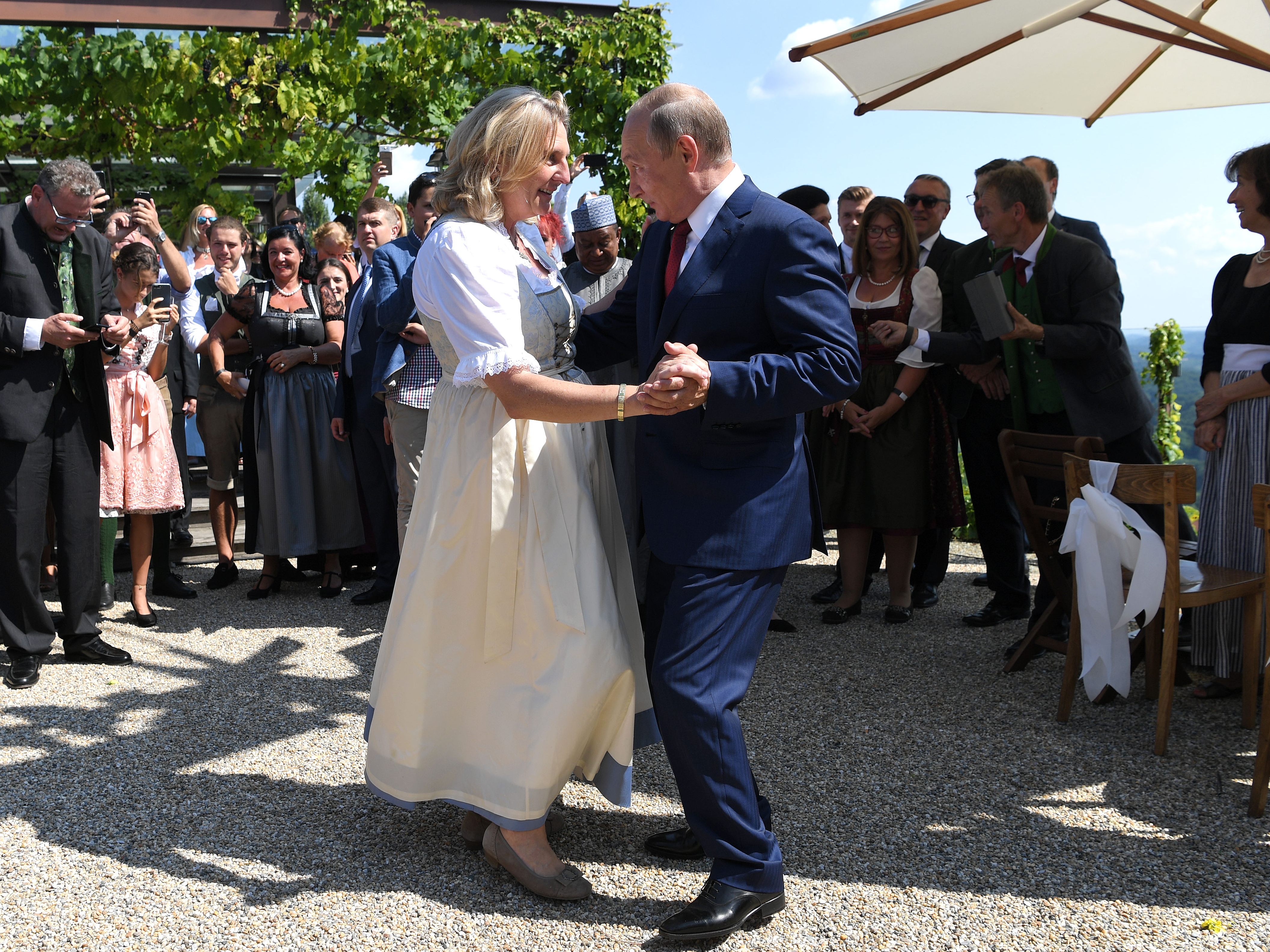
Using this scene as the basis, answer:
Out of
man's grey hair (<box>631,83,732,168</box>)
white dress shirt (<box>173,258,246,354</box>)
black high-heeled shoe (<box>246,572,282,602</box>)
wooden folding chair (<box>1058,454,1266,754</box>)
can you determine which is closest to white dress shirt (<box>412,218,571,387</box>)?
man's grey hair (<box>631,83,732,168</box>)

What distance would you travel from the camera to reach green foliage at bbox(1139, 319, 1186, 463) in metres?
10.4

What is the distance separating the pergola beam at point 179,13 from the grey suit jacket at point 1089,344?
15.5 meters

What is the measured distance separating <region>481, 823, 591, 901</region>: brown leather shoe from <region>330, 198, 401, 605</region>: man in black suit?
11.4ft

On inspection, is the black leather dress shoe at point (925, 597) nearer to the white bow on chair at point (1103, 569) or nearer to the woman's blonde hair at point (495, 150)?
the white bow on chair at point (1103, 569)

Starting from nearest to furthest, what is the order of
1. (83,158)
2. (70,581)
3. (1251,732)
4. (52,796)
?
(52,796), (1251,732), (70,581), (83,158)

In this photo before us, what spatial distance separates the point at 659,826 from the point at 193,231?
7.09m

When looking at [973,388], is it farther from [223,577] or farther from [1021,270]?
[223,577]

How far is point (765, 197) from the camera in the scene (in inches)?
103

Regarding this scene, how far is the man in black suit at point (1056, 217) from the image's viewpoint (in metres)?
5.46

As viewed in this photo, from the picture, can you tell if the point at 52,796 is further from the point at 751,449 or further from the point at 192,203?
the point at 192,203

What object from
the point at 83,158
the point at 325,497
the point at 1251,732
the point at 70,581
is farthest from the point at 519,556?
the point at 83,158

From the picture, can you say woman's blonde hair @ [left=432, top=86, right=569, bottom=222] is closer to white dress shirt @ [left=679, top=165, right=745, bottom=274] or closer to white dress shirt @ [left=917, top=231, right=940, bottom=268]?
white dress shirt @ [left=679, top=165, right=745, bottom=274]

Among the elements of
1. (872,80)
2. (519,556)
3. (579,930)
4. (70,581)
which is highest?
(872,80)

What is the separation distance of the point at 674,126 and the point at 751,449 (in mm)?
781
